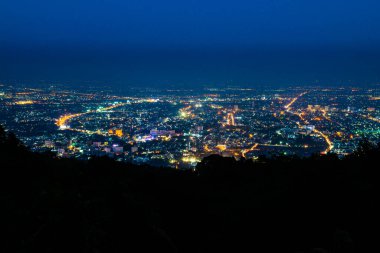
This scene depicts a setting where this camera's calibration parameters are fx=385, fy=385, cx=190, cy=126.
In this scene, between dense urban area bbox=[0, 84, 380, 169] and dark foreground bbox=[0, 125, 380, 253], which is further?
dense urban area bbox=[0, 84, 380, 169]

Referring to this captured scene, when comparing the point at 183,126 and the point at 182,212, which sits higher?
the point at 182,212

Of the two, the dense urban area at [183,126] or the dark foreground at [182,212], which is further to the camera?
the dense urban area at [183,126]

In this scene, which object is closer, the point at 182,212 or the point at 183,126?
the point at 182,212

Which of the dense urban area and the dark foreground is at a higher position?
the dark foreground

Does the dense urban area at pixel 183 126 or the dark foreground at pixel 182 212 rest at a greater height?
the dark foreground at pixel 182 212

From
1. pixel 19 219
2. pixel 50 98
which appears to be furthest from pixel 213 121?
pixel 19 219

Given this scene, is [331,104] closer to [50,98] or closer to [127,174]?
[50,98]

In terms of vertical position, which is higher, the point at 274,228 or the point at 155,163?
the point at 274,228

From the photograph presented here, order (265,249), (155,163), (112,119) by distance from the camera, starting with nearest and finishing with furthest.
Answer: (265,249)
(155,163)
(112,119)
